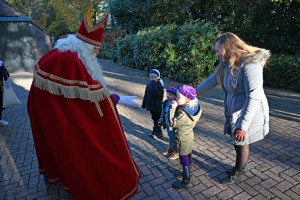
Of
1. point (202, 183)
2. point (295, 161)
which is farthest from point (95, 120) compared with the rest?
point (295, 161)

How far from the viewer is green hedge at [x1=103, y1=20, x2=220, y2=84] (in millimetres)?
8656

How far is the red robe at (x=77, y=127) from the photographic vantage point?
2.13 m

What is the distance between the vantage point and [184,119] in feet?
8.91

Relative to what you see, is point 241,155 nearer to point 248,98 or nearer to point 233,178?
point 233,178

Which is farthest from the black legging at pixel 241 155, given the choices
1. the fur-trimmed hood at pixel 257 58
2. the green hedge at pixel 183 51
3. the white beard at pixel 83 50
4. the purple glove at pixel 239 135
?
the green hedge at pixel 183 51

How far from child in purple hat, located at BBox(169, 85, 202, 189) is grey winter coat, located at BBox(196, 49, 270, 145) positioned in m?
0.42

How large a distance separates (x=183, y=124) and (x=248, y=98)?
84cm

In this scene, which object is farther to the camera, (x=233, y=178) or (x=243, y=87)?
(x=233, y=178)

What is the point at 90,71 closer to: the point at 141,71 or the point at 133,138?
the point at 133,138

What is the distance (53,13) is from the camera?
87.3ft

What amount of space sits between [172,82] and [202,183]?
700 cm

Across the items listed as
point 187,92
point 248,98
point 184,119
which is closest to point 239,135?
point 248,98

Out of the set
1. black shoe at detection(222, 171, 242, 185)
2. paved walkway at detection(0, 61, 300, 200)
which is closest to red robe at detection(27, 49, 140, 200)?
paved walkway at detection(0, 61, 300, 200)

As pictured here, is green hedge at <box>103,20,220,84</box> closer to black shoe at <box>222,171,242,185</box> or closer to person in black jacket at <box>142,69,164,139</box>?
person in black jacket at <box>142,69,164,139</box>
